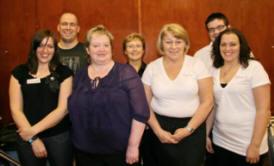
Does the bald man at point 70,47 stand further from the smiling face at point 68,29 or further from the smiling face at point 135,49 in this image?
the smiling face at point 135,49

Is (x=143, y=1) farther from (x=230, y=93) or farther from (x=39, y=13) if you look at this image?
(x=230, y=93)

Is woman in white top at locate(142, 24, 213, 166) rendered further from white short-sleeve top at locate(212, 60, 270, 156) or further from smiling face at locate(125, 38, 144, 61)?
smiling face at locate(125, 38, 144, 61)

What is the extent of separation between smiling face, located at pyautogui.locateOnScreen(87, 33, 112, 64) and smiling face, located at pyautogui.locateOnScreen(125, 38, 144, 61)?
801 millimetres

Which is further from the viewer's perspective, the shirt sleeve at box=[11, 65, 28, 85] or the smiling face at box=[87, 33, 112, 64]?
the shirt sleeve at box=[11, 65, 28, 85]

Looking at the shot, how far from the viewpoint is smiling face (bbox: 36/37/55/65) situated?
1761mm

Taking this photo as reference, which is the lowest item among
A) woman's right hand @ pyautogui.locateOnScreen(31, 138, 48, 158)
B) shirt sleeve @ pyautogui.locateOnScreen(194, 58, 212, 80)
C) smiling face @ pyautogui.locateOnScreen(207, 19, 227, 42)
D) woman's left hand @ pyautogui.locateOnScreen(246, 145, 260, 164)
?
woman's left hand @ pyautogui.locateOnScreen(246, 145, 260, 164)

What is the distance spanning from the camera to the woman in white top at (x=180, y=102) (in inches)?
65.9

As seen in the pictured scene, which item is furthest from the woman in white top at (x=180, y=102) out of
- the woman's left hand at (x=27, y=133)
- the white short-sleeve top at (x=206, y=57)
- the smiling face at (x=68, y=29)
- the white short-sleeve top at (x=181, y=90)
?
the smiling face at (x=68, y=29)

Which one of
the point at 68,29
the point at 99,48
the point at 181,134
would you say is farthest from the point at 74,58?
the point at 181,134

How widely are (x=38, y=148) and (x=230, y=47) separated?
1.62 meters

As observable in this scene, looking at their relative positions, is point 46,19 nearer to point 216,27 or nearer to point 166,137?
point 216,27

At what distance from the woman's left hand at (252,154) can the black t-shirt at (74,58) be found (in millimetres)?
1667

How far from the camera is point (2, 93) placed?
13.1 feet

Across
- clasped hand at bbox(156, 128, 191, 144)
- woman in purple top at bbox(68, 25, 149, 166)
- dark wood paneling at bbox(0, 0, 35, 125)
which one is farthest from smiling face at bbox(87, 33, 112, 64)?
dark wood paneling at bbox(0, 0, 35, 125)
